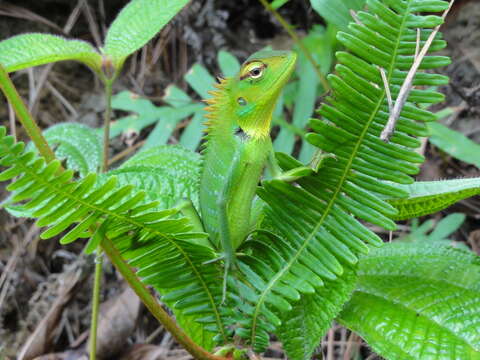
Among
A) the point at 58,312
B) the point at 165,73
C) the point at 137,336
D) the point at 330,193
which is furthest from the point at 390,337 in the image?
the point at 165,73

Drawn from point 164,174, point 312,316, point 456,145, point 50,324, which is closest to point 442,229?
point 456,145

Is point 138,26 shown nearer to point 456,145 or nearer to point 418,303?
point 418,303

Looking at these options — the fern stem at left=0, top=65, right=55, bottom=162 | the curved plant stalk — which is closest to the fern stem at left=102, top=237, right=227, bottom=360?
the curved plant stalk

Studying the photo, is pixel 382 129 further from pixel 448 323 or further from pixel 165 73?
pixel 165 73

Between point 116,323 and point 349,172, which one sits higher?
point 349,172

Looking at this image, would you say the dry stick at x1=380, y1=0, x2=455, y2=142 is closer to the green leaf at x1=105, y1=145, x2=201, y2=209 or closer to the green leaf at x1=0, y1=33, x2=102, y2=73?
the green leaf at x1=105, y1=145, x2=201, y2=209

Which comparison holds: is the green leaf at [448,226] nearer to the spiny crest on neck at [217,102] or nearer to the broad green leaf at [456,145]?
the broad green leaf at [456,145]
